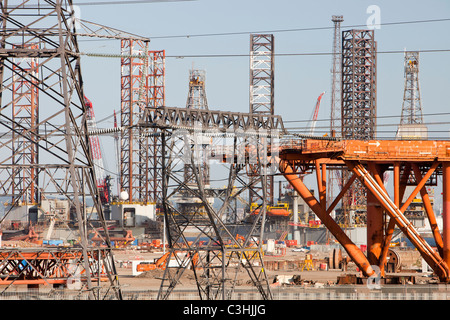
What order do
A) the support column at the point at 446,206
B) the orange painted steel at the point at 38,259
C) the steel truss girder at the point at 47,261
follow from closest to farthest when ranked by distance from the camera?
the steel truss girder at the point at 47,261, the orange painted steel at the point at 38,259, the support column at the point at 446,206

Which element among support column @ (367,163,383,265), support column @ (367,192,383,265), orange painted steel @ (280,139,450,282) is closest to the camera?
orange painted steel @ (280,139,450,282)

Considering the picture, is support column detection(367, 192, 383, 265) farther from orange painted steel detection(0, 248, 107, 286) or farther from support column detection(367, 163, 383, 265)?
orange painted steel detection(0, 248, 107, 286)

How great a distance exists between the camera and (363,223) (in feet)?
493

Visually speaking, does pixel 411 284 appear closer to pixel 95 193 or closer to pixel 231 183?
pixel 231 183

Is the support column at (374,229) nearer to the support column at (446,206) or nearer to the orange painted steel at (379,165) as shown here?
the orange painted steel at (379,165)

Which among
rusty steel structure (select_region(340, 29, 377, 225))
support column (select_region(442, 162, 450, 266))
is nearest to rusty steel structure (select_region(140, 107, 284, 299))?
support column (select_region(442, 162, 450, 266))

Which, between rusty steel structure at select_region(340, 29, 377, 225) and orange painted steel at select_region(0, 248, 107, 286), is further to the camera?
rusty steel structure at select_region(340, 29, 377, 225)

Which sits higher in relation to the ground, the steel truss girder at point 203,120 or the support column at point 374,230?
the steel truss girder at point 203,120

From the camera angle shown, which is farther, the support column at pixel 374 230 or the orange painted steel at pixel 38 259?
the support column at pixel 374 230

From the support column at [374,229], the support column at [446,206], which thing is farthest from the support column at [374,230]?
the support column at [446,206]

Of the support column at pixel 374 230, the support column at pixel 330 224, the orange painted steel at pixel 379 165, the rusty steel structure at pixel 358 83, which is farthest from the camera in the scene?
the rusty steel structure at pixel 358 83

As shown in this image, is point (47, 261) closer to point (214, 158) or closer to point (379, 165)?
point (214, 158)
